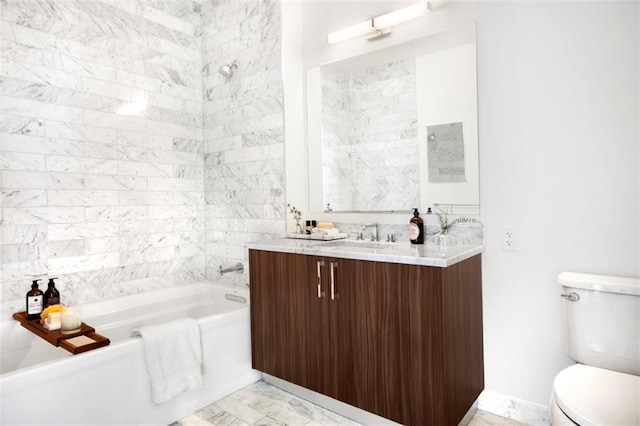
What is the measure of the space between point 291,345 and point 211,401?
61 centimetres

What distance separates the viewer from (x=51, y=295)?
246cm

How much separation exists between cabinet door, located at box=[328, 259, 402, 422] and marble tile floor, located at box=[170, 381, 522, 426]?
0.22m

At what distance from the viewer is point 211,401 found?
2385mm

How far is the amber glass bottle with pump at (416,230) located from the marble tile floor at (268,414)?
1.00 m

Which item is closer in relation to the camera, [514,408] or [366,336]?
[366,336]

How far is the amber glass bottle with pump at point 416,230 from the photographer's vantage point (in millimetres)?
2312

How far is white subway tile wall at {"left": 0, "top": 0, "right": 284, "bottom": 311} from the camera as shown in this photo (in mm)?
2477

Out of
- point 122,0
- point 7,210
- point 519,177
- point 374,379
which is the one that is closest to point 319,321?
point 374,379

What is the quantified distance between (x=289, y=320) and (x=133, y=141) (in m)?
1.84

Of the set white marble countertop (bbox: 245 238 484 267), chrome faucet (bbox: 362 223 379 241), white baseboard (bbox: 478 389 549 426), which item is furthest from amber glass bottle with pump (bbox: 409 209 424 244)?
white baseboard (bbox: 478 389 549 426)

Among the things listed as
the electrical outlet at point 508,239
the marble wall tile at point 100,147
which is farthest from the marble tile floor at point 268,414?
the marble wall tile at point 100,147

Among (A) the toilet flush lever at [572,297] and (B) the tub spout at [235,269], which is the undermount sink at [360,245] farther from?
(B) the tub spout at [235,269]

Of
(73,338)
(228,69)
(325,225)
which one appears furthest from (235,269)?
(228,69)

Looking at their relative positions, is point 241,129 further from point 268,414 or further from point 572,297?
point 572,297
